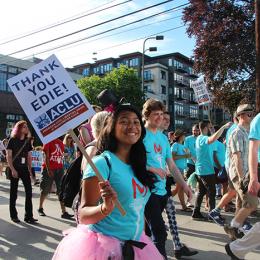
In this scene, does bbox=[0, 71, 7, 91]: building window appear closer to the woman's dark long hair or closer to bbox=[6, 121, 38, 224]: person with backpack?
bbox=[6, 121, 38, 224]: person with backpack

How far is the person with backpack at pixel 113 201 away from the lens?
96.4 inches

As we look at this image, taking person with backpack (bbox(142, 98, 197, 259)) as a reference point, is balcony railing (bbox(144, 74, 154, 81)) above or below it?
above

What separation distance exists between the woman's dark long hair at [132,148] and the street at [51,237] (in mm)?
2780

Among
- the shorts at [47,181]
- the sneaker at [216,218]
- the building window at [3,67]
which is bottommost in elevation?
the sneaker at [216,218]

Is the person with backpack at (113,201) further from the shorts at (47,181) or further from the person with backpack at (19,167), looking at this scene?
the shorts at (47,181)

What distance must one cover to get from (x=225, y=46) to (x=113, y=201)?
19203 mm

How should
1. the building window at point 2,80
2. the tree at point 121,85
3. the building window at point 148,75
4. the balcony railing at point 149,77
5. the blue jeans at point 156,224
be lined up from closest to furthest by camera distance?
the blue jeans at point 156,224 < the tree at point 121,85 < the building window at point 2,80 < the balcony railing at point 149,77 < the building window at point 148,75

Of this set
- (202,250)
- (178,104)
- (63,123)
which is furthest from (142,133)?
(178,104)

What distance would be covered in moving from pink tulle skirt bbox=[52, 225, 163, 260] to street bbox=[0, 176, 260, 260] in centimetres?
286

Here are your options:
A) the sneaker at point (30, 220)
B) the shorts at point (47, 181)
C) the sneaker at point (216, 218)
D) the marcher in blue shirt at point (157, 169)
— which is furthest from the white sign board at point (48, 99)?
the shorts at point (47, 181)

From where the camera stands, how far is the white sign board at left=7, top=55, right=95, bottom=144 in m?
2.79

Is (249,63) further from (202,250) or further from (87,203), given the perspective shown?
(87,203)

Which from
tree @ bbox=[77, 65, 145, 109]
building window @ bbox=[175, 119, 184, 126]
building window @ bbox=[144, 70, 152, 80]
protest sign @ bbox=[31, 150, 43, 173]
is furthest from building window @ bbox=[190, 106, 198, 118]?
protest sign @ bbox=[31, 150, 43, 173]

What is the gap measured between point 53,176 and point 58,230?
→ 170 cm
